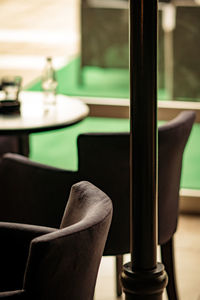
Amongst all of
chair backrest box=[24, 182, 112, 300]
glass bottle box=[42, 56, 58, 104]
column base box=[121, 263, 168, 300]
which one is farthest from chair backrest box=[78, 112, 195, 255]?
column base box=[121, 263, 168, 300]

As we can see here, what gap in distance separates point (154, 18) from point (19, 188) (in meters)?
1.93

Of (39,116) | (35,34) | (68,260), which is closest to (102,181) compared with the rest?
(39,116)

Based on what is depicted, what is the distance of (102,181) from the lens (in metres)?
2.42

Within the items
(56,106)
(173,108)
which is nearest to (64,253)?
(56,106)

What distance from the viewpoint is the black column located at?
69cm

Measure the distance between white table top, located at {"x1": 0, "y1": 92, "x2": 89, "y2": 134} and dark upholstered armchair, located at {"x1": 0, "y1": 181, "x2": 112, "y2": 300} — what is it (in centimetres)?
122

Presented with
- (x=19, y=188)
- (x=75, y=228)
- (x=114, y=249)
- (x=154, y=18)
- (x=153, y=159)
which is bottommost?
(x=114, y=249)

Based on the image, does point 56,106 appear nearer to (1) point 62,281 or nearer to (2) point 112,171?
(2) point 112,171

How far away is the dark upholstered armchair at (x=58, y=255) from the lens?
1328 millimetres

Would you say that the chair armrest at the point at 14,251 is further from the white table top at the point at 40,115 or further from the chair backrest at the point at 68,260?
the white table top at the point at 40,115

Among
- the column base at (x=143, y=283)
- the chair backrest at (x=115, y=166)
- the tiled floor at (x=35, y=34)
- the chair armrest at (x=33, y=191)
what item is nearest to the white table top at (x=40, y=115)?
the chair armrest at (x=33, y=191)

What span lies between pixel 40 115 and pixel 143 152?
2452 mm

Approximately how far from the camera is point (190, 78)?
164 inches

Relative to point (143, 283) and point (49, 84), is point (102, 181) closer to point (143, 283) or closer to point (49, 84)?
point (49, 84)
